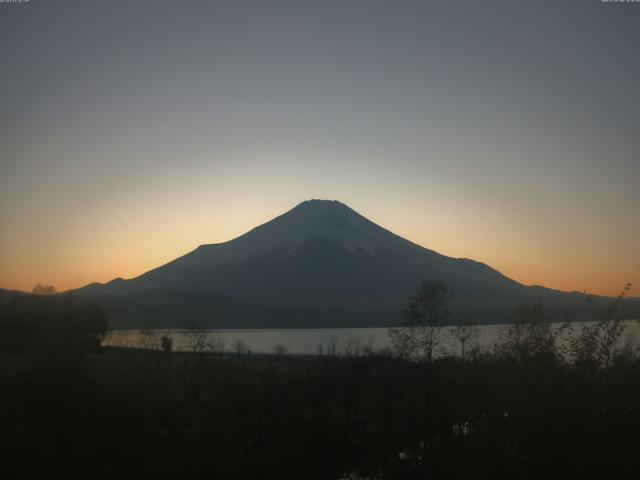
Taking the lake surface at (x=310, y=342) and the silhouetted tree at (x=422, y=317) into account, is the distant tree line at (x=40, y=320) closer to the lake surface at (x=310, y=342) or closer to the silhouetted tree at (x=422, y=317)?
the lake surface at (x=310, y=342)

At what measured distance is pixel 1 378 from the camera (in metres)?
19.2

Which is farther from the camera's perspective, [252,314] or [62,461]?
[252,314]

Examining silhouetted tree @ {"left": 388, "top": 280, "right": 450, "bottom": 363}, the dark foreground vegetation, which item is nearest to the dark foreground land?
the dark foreground vegetation

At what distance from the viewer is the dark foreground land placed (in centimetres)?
1093

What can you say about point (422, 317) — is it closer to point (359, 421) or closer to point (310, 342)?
point (359, 421)

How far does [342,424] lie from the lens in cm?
2328

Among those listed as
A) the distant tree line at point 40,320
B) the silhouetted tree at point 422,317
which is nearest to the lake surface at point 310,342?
the silhouetted tree at point 422,317

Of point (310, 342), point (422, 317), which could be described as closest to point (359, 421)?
point (422, 317)

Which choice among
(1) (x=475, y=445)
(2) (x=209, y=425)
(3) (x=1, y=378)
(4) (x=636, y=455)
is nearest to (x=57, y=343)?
(3) (x=1, y=378)

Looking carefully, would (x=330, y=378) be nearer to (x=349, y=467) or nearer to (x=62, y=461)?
(x=349, y=467)

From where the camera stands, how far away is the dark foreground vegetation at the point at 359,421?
1087 cm

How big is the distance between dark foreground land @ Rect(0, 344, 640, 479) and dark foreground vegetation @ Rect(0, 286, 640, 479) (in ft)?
0.14

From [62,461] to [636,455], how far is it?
13.1 meters

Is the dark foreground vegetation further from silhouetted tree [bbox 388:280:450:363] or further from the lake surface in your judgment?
the lake surface
